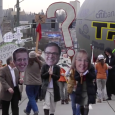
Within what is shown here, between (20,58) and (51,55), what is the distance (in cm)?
71

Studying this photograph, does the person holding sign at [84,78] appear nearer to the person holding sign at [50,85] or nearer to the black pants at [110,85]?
the person holding sign at [50,85]

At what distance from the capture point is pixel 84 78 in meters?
6.73

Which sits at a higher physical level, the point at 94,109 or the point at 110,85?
the point at 110,85

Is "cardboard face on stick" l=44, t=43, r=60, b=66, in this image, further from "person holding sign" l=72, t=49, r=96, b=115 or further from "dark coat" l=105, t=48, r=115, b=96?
"dark coat" l=105, t=48, r=115, b=96

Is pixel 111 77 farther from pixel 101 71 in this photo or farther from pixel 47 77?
pixel 47 77

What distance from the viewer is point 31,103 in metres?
7.99

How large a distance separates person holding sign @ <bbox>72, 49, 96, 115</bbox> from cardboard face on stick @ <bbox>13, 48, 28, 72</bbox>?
986mm

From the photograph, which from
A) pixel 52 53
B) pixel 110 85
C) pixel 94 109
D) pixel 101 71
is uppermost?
pixel 52 53

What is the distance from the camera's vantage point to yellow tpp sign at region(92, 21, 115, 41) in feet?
39.4

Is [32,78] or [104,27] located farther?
[104,27]

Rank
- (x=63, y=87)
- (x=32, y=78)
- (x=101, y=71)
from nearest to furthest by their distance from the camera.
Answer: (x=32, y=78), (x=63, y=87), (x=101, y=71)

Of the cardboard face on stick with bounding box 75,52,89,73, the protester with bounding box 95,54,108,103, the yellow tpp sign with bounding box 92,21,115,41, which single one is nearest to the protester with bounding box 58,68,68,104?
the protester with bounding box 95,54,108,103

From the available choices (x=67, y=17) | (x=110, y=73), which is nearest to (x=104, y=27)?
(x=110, y=73)

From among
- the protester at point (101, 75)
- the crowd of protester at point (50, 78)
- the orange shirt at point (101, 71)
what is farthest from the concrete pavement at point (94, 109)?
the crowd of protester at point (50, 78)
